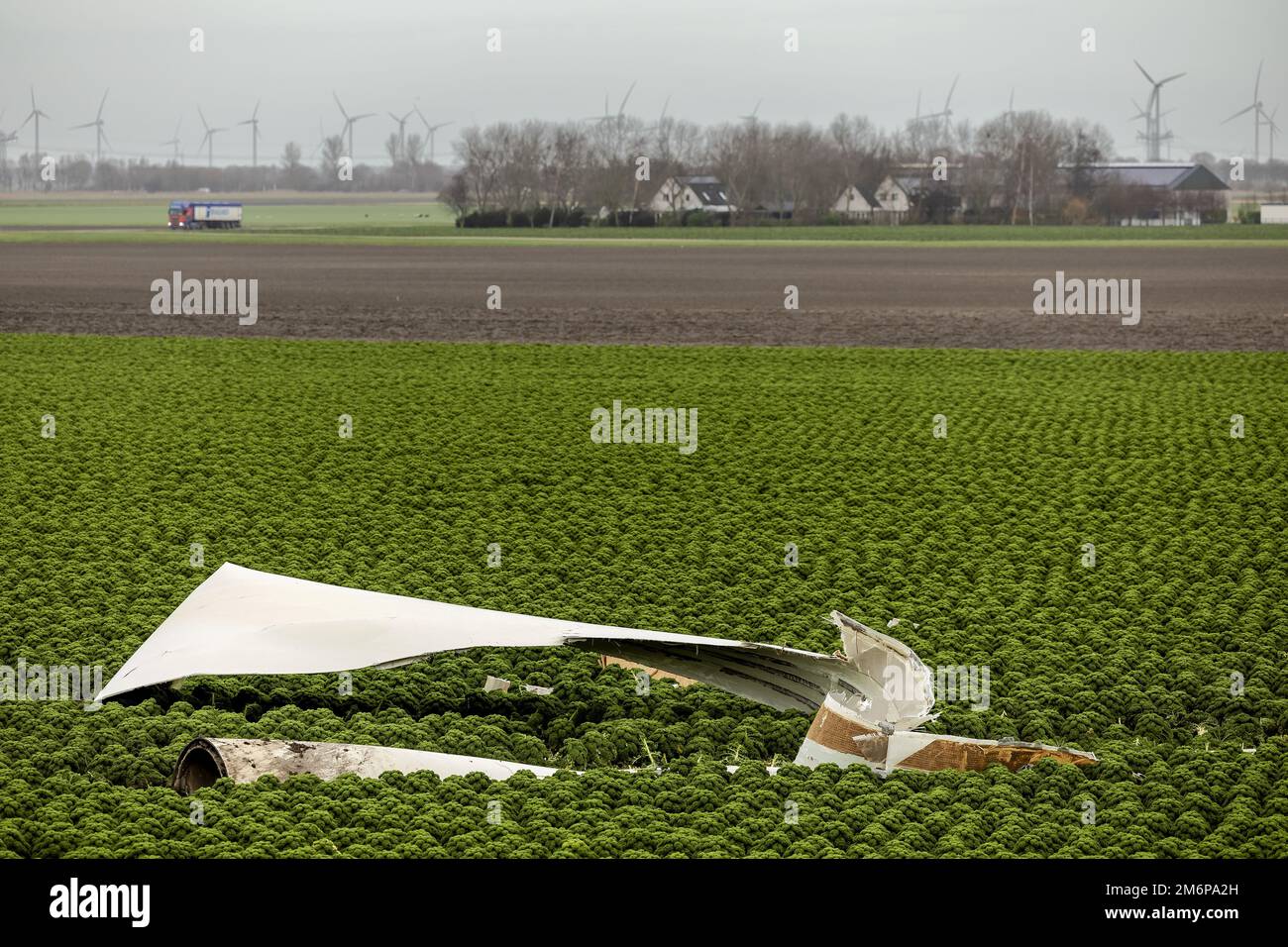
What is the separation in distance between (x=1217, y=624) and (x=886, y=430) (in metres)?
6.22

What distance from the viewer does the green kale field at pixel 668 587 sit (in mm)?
4961

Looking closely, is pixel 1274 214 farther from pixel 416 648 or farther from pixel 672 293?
pixel 416 648

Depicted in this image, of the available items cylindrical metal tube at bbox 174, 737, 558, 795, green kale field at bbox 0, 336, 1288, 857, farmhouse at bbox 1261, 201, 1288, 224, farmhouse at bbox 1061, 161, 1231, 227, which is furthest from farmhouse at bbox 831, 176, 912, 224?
cylindrical metal tube at bbox 174, 737, 558, 795

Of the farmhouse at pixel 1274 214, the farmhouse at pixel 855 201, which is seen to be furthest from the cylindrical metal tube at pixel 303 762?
the farmhouse at pixel 855 201

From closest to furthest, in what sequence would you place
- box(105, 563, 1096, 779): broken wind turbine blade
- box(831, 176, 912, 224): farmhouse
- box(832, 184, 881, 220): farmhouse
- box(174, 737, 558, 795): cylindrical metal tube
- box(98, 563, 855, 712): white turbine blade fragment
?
box(174, 737, 558, 795): cylindrical metal tube < box(105, 563, 1096, 779): broken wind turbine blade < box(98, 563, 855, 712): white turbine blade fragment < box(831, 176, 912, 224): farmhouse < box(832, 184, 881, 220): farmhouse

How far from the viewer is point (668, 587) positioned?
8.11m

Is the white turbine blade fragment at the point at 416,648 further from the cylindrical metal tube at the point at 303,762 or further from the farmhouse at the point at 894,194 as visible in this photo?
the farmhouse at the point at 894,194

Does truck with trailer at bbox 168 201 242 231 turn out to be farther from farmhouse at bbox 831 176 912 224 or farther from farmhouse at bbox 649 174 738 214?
farmhouse at bbox 831 176 912 224

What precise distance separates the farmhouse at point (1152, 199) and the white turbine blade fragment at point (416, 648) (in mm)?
85535

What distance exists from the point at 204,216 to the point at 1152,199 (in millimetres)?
56756

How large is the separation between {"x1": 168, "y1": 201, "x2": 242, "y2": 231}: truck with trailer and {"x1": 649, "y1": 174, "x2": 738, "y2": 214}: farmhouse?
26.3 metres

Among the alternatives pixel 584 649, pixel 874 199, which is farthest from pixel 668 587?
pixel 874 199

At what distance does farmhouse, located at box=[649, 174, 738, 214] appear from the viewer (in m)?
98.9
